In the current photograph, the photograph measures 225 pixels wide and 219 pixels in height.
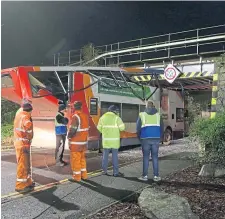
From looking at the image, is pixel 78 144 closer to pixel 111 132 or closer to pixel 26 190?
pixel 111 132

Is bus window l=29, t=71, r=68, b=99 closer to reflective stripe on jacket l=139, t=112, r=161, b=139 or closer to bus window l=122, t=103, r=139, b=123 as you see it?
bus window l=122, t=103, r=139, b=123

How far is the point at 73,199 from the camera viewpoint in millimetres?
6184

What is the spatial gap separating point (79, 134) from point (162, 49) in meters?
16.3

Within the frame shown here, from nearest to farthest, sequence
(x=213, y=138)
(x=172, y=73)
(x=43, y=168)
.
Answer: (x=213, y=138)
(x=43, y=168)
(x=172, y=73)

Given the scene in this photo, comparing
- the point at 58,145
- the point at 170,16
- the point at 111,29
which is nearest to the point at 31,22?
the point at 111,29

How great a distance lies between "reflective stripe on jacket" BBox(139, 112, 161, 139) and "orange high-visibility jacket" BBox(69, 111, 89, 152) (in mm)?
1246

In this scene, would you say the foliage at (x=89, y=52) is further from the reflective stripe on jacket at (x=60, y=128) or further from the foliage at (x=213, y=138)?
the foliage at (x=213, y=138)

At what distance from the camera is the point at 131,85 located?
1372 cm

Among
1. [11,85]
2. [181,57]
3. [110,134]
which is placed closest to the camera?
[110,134]

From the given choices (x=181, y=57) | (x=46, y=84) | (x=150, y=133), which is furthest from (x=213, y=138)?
(x=181, y=57)

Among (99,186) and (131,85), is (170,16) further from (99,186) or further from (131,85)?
(99,186)

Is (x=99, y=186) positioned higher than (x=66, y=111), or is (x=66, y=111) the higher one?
(x=66, y=111)

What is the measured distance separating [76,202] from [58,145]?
4300mm

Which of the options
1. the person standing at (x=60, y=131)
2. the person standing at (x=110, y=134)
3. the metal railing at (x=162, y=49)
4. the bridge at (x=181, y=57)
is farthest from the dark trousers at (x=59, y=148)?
the metal railing at (x=162, y=49)
